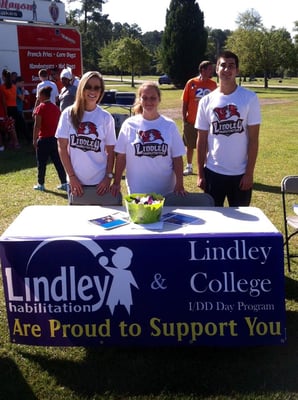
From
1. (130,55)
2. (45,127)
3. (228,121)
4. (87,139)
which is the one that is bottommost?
(45,127)

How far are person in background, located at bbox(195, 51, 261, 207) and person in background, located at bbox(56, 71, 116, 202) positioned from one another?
764mm

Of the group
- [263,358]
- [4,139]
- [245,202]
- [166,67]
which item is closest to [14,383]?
[263,358]

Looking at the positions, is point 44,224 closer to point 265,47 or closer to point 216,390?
point 216,390

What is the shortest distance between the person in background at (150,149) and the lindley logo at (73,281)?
0.89 metres

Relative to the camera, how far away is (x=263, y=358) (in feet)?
10.6

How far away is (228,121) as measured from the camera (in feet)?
12.4

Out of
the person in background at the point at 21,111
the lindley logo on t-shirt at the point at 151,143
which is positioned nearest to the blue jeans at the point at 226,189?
Answer: the lindley logo on t-shirt at the point at 151,143

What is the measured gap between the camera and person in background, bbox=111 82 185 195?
3.63 meters

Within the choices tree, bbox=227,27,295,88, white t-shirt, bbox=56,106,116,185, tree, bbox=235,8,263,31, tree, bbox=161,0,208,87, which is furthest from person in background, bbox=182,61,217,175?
tree, bbox=235,8,263,31

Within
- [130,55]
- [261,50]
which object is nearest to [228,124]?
[130,55]

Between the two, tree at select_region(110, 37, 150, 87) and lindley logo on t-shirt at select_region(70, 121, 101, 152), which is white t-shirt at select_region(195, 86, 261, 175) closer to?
lindley logo on t-shirt at select_region(70, 121, 101, 152)

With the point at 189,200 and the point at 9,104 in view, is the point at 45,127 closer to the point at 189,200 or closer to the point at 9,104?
the point at 189,200

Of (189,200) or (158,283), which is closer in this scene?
(158,283)

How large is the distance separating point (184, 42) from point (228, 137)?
3889cm
